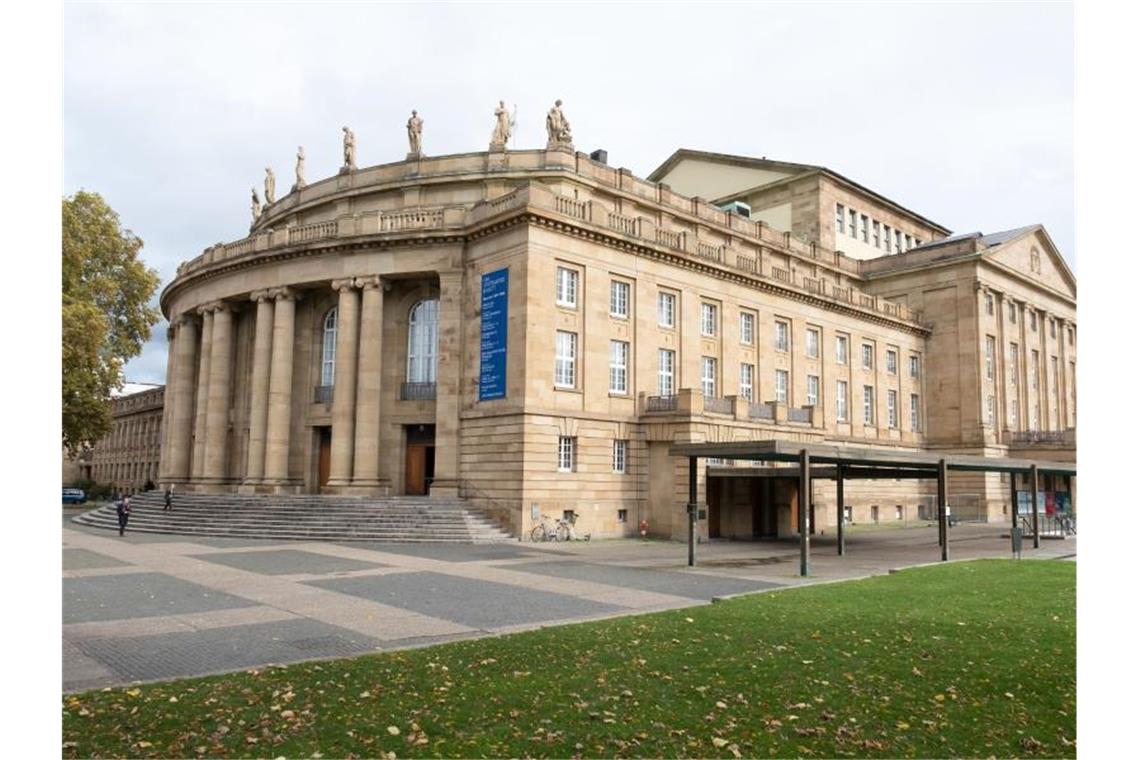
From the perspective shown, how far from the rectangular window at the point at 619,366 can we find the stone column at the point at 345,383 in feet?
40.9

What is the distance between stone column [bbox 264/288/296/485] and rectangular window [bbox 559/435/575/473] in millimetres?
15185

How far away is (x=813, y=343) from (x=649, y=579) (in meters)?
32.5

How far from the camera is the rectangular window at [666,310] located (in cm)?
4043

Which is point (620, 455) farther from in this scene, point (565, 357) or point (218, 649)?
point (218, 649)

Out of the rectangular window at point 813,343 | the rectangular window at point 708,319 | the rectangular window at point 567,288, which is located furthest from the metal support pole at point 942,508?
the rectangular window at point 813,343

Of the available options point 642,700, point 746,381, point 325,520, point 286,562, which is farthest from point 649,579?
point 746,381

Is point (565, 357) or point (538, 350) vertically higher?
point (538, 350)

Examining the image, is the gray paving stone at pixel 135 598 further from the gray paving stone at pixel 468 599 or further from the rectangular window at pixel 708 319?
the rectangular window at pixel 708 319

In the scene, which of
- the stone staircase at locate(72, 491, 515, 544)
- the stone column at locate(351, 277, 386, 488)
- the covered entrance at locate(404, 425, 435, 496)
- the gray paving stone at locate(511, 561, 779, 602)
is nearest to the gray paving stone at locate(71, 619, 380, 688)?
the gray paving stone at locate(511, 561, 779, 602)

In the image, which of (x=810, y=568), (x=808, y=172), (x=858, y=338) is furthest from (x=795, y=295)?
(x=810, y=568)

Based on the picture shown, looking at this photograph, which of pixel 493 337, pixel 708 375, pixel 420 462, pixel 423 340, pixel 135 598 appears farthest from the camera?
pixel 708 375

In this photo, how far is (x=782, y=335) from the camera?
47750mm

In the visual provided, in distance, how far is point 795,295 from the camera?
47938 millimetres

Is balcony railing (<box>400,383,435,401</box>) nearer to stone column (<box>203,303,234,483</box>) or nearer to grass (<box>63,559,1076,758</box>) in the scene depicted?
stone column (<box>203,303,234,483</box>)
